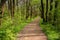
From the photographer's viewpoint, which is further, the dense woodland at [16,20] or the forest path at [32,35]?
the forest path at [32,35]

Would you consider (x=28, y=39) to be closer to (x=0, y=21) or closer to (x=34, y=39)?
(x=34, y=39)

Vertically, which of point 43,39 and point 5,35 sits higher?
point 5,35

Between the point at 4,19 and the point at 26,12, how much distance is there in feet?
142

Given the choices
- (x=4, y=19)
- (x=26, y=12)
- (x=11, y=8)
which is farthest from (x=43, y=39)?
(x=26, y=12)

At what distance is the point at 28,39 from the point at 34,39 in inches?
18.5

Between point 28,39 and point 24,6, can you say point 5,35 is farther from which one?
point 24,6

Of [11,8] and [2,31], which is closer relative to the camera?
[2,31]

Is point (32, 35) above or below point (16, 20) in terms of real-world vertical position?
below

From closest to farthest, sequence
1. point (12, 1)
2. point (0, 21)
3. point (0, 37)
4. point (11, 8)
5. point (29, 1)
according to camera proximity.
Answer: point (0, 37), point (0, 21), point (11, 8), point (12, 1), point (29, 1)

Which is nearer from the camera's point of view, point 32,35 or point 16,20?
point 32,35

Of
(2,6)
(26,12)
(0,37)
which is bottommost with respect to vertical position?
(26,12)

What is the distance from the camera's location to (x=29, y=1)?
193 ft

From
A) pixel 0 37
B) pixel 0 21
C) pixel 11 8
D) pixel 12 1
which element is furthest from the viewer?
pixel 12 1

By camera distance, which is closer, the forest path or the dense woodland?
the dense woodland
